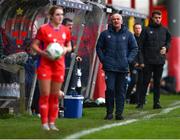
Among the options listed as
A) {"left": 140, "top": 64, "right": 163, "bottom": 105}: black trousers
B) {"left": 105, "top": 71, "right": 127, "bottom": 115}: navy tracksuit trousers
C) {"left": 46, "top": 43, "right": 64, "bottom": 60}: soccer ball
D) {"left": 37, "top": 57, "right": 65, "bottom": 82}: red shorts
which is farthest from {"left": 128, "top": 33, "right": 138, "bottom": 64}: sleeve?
{"left": 140, "top": 64, "right": 163, "bottom": 105}: black trousers

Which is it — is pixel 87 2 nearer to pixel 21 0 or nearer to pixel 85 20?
pixel 85 20

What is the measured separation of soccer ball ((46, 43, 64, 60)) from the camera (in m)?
11.7

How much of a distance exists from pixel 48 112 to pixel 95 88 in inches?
307

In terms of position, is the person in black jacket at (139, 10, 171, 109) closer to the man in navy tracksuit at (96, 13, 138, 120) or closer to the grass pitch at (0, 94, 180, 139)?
the grass pitch at (0, 94, 180, 139)

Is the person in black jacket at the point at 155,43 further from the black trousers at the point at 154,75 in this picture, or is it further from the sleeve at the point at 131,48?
the sleeve at the point at 131,48

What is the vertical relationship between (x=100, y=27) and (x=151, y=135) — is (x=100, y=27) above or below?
above

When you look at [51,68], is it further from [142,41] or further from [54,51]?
[142,41]

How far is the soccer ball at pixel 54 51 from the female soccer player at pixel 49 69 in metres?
0.07

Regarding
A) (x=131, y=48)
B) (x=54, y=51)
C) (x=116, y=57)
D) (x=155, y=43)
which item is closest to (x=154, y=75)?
A: (x=155, y=43)

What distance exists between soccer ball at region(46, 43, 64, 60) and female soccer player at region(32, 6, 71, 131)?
2.9 inches

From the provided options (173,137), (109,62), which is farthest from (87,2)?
(173,137)

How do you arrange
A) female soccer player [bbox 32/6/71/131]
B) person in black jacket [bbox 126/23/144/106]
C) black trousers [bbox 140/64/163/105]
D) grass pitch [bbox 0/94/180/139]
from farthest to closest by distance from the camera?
person in black jacket [bbox 126/23/144/106], black trousers [bbox 140/64/163/105], female soccer player [bbox 32/6/71/131], grass pitch [bbox 0/94/180/139]

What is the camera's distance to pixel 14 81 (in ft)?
50.5

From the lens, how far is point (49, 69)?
467 inches
